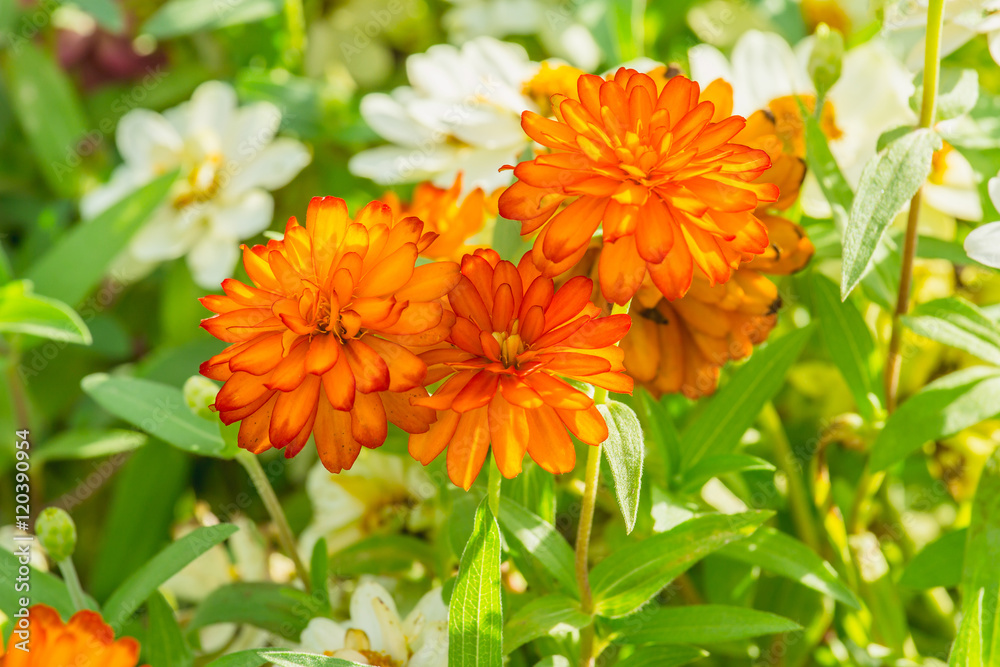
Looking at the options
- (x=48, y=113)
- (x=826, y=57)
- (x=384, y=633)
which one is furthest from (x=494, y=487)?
(x=48, y=113)

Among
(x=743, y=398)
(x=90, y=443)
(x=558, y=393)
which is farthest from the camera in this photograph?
(x=90, y=443)

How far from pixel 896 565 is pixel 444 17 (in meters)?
0.79

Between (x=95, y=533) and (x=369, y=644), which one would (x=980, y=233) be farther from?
(x=95, y=533)

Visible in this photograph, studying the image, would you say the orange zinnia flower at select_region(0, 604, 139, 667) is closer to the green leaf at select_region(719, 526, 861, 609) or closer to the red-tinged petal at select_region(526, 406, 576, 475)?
the red-tinged petal at select_region(526, 406, 576, 475)

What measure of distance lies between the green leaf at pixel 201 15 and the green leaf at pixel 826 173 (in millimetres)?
588

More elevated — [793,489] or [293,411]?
[293,411]

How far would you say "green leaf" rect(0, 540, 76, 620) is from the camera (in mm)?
580

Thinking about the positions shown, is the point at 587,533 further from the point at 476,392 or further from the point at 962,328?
the point at 962,328

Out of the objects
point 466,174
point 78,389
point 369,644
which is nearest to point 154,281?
point 78,389

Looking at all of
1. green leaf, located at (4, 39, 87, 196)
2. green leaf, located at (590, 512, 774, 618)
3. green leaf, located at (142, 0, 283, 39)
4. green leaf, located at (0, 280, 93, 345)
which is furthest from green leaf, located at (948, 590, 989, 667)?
green leaf, located at (4, 39, 87, 196)

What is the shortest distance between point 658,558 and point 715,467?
0.08 meters

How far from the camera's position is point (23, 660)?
428 mm

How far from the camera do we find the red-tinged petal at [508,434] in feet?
1.28

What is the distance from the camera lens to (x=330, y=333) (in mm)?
403
